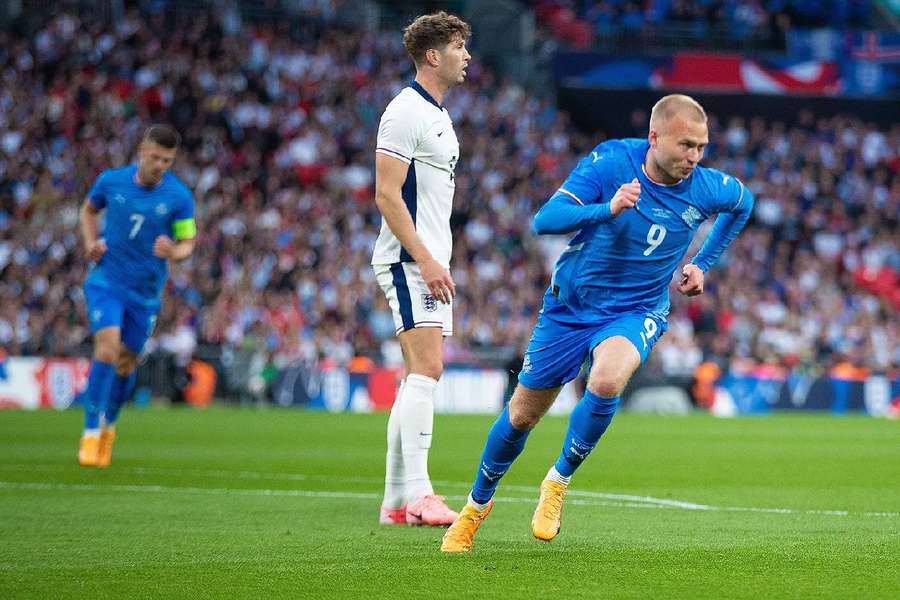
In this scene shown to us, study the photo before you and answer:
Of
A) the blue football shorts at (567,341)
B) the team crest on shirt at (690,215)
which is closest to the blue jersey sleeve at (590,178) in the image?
the team crest on shirt at (690,215)

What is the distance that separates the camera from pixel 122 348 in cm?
1220

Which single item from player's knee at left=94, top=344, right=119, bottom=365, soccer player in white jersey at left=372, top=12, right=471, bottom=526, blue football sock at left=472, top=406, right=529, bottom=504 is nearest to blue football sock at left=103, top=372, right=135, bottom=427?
player's knee at left=94, top=344, right=119, bottom=365

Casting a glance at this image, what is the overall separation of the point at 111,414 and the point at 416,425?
469 cm

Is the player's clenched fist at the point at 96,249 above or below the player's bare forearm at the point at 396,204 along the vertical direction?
below

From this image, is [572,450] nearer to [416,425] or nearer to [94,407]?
[416,425]

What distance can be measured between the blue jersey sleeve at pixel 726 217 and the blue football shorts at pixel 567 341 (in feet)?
2.01

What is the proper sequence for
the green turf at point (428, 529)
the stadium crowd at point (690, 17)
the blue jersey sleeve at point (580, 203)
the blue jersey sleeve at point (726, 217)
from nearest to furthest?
the green turf at point (428, 529) → the blue jersey sleeve at point (580, 203) → the blue jersey sleeve at point (726, 217) → the stadium crowd at point (690, 17)

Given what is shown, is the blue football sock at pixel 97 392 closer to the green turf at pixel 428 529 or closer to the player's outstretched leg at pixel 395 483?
the green turf at pixel 428 529

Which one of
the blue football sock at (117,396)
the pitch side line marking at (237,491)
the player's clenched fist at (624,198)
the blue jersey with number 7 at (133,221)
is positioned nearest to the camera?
the player's clenched fist at (624,198)

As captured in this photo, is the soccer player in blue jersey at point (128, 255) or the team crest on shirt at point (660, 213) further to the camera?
the soccer player in blue jersey at point (128, 255)

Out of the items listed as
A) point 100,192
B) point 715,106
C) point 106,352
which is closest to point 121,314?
point 106,352

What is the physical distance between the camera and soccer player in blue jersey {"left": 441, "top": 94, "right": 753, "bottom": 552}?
6637 millimetres

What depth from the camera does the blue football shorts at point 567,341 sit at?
22.1 ft

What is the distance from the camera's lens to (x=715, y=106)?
1352 inches
